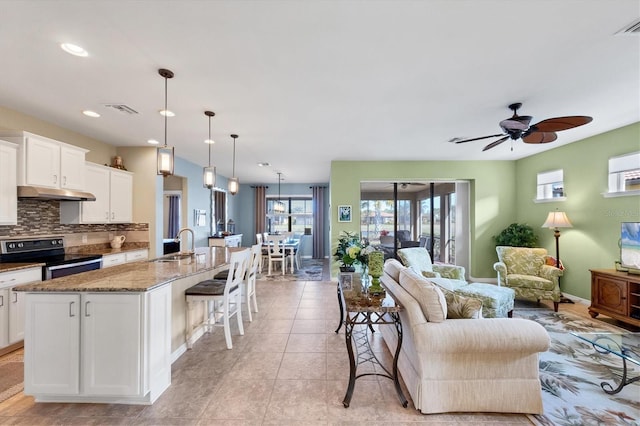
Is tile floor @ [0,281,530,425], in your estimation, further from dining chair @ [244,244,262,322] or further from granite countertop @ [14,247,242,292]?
granite countertop @ [14,247,242,292]

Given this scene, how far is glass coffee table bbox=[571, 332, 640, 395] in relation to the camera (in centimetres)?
211

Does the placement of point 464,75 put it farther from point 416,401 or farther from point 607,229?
point 607,229

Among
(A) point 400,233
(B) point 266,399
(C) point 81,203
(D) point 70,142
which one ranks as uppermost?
(D) point 70,142

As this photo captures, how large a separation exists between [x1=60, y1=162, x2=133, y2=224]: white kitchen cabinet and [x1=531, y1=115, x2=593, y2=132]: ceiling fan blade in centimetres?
570

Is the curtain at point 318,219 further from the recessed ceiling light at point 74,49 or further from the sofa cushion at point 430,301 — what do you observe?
the recessed ceiling light at point 74,49

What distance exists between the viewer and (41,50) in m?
2.08

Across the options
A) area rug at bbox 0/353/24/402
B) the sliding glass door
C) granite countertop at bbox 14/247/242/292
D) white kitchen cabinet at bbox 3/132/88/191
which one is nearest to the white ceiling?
white kitchen cabinet at bbox 3/132/88/191

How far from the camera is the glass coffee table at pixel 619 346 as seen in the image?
2.11m

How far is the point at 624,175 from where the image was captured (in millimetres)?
3920

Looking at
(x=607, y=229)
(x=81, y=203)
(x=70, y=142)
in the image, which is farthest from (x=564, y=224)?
(x=70, y=142)

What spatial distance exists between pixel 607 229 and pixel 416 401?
4.29 m

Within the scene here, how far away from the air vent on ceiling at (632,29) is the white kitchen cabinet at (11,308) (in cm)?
546

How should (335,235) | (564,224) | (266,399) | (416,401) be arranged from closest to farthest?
(416,401), (266,399), (564,224), (335,235)

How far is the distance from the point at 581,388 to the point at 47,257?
18.9 feet
